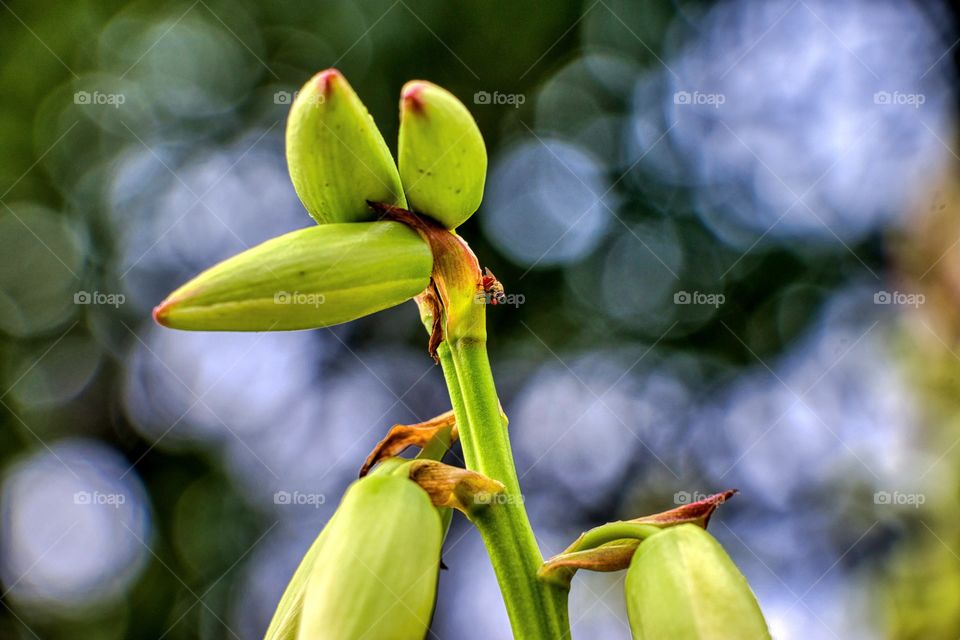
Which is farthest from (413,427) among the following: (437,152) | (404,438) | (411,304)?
(411,304)

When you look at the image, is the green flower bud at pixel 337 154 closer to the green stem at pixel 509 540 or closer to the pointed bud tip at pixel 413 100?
the pointed bud tip at pixel 413 100

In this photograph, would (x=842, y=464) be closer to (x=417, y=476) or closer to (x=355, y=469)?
(x=355, y=469)

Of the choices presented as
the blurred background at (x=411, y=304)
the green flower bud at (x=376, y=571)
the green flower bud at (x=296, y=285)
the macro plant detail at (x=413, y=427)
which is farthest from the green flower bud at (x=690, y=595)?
the blurred background at (x=411, y=304)

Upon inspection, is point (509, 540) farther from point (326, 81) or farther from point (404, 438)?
point (326, 81)

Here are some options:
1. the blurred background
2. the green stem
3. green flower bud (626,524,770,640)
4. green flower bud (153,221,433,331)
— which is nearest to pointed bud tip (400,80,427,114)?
green flower bud (153,221,433,331)

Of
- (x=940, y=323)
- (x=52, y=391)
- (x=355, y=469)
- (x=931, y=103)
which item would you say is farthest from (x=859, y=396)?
(x=52, y=391)

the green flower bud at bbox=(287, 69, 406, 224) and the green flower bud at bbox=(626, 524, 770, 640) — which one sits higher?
the green flower bud at bbox=(287, 69, 406, 224)

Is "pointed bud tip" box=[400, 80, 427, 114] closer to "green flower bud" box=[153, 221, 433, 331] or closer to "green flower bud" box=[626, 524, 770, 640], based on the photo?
"green flower bud" box=[153, 221, 433, 331]
